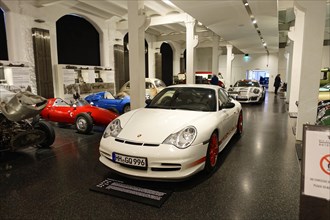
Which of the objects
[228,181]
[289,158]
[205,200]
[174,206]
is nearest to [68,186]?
[174,206]

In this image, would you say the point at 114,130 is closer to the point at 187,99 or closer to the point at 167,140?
the point at 167,140

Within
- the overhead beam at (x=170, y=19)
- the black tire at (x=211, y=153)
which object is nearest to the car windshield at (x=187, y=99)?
the black tire at (x=211, y=153)

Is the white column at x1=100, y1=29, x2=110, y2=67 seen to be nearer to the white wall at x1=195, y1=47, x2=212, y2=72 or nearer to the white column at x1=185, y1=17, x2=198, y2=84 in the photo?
the white column at x1=185, y1=17, x2=198, y2=84

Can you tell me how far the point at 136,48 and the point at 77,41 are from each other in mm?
6445

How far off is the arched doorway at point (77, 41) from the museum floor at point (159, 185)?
6.95 meters

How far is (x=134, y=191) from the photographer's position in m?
2.73

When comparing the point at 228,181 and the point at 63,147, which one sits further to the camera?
the point at 63,147

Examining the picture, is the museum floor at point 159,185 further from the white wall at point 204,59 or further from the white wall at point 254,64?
the white wall at point 204,59

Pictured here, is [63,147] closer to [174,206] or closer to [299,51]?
[174,206]

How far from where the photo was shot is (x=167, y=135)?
2834 mm

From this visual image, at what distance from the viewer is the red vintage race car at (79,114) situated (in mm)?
5550

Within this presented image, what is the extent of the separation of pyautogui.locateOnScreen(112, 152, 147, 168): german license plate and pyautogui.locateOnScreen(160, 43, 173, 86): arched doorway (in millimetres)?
16526

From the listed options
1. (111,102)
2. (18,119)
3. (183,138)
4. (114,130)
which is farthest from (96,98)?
(183,138)

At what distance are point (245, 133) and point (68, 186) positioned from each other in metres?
4.19
